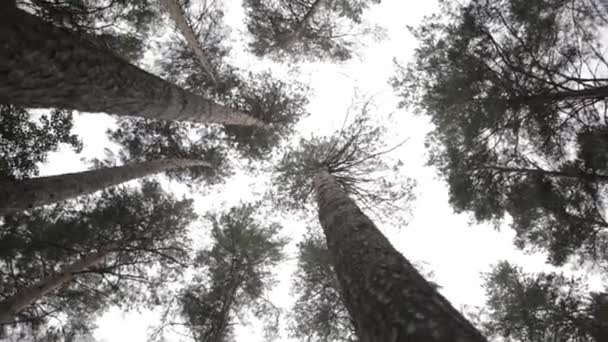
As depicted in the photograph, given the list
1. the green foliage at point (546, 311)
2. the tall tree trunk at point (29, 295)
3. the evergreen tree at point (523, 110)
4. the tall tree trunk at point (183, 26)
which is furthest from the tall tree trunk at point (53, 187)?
the green foliage at point (546, 311)

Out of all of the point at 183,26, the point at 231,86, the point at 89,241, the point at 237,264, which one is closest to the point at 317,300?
the point at 237,264

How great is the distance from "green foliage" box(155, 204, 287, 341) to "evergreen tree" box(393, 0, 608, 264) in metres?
5.42

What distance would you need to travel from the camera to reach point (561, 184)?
5934 millimetres

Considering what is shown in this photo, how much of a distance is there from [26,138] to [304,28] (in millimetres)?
7550

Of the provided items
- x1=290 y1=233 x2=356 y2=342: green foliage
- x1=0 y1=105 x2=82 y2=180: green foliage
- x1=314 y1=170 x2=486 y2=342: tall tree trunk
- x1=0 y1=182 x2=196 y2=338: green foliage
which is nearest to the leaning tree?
x1=314 y1=170 x2=486 y2=342: tall tree trunk

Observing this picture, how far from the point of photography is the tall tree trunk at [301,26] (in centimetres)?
836

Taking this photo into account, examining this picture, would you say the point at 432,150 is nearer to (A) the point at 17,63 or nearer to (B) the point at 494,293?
(B) the point at 494,293

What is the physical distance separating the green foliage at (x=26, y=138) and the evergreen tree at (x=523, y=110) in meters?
8.57

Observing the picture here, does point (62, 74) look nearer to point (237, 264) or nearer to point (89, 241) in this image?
point (237, 264)

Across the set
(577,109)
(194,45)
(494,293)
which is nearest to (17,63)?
(194,45)

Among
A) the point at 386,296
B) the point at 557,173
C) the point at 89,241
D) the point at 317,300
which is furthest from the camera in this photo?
the point at 317,300

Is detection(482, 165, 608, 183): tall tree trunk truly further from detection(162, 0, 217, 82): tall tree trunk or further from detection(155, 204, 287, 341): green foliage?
detection(162, 0, 217, 82): tall tree trunk

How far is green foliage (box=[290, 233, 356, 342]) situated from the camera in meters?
7.80

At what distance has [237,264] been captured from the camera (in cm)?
748
